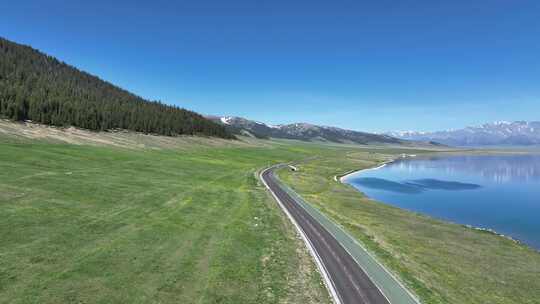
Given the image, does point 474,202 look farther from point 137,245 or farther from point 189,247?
point 137,245

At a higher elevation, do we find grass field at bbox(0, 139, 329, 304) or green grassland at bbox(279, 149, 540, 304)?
grass field at bbox(0, 139, 329, 304)

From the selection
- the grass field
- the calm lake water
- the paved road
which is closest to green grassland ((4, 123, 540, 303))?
the grass field

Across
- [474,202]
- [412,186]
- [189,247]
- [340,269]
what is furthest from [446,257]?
[412,186]

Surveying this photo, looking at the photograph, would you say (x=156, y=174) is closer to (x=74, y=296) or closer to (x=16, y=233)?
(x=16, y=233)

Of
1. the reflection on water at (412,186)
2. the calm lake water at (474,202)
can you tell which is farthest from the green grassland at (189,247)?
the reflection on water at (412,186)

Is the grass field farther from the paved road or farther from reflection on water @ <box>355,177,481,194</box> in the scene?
reflection on water @ <box>355,177,481,194</box>

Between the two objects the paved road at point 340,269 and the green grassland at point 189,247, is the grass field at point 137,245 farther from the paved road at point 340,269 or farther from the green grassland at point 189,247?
the paved road at point 340,269
